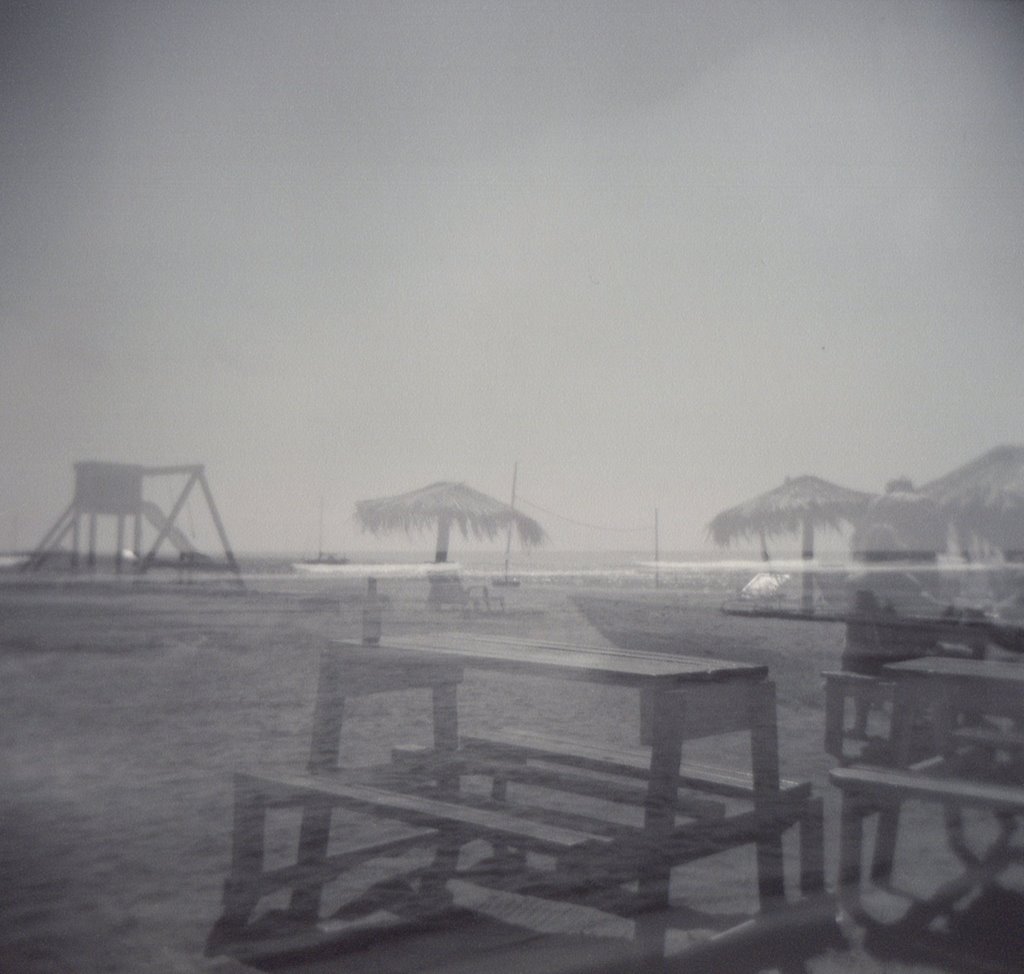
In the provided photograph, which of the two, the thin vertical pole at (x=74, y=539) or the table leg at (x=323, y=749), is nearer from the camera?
the thin vertical pole at (x=74, y=539)

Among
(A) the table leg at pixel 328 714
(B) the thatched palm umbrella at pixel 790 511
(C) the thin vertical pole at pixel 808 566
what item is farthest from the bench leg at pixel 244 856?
(C) the thin vertical pole at pixel 808 566

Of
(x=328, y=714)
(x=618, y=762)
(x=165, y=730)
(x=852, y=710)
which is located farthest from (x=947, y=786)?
(x=165, y=730)

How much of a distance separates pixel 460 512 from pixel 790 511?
1.15 meters

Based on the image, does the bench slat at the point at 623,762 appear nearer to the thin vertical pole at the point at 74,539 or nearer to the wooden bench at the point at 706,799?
the wooden bench at the point at 706,799

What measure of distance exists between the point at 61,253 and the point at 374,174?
50cm

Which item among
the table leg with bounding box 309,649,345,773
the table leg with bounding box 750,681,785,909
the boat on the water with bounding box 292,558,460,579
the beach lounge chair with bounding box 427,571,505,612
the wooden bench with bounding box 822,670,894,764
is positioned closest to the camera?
the table leg with bounding box 750,681,785,909

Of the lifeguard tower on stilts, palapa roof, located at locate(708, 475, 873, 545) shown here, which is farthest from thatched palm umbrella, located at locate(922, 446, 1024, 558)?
the lifeguard tower on stilts

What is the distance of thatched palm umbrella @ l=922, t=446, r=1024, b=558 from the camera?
2.48 meters

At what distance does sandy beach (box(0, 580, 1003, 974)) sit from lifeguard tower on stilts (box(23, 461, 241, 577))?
0.35 m

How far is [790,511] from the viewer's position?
251 centimetres

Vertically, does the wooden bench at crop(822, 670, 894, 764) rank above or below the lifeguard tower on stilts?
below

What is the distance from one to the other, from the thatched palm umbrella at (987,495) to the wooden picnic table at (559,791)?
128cm

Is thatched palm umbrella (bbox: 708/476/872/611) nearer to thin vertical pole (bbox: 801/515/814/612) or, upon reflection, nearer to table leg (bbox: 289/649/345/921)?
thin vertical pole (bbox: 801/515/814/612)

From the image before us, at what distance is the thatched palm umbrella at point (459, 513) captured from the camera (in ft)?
5.69
